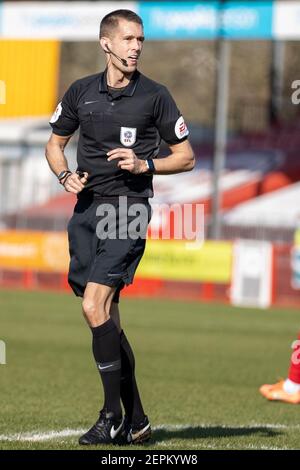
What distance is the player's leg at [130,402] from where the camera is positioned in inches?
261

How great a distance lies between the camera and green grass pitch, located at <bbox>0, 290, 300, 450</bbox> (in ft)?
23.4

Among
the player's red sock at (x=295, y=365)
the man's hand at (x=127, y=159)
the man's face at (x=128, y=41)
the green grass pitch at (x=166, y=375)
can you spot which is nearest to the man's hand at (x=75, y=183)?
the man's hand at (x=127, y=159)

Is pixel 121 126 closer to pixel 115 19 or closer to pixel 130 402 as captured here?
pixel 115 19

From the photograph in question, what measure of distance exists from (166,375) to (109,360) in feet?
14.5

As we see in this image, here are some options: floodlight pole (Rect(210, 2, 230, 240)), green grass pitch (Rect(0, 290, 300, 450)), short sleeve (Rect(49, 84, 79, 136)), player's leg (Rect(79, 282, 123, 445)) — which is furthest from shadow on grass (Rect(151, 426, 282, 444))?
floodlight pole (Rect(210, 2, 230, 240))

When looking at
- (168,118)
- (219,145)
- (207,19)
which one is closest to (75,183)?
(168,118)

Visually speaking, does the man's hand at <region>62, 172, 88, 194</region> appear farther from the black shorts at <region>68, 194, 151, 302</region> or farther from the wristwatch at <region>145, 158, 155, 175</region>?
the wristwatch at <region>145, 158, 155, 175</region>

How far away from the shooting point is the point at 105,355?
6.52 meters

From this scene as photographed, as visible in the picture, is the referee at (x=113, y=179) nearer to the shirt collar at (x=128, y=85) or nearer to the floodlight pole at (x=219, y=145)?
the shirt collar at (x=128, y=85)

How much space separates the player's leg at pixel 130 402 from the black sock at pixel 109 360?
4.8 inches

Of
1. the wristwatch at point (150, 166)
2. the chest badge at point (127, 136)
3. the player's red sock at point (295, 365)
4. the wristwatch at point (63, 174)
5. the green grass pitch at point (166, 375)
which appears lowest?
the green grass pitch at point (166, 375)

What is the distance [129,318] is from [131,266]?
11.5 meters

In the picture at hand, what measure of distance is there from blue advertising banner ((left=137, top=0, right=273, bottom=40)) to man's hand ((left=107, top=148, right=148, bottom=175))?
19.3 metres
